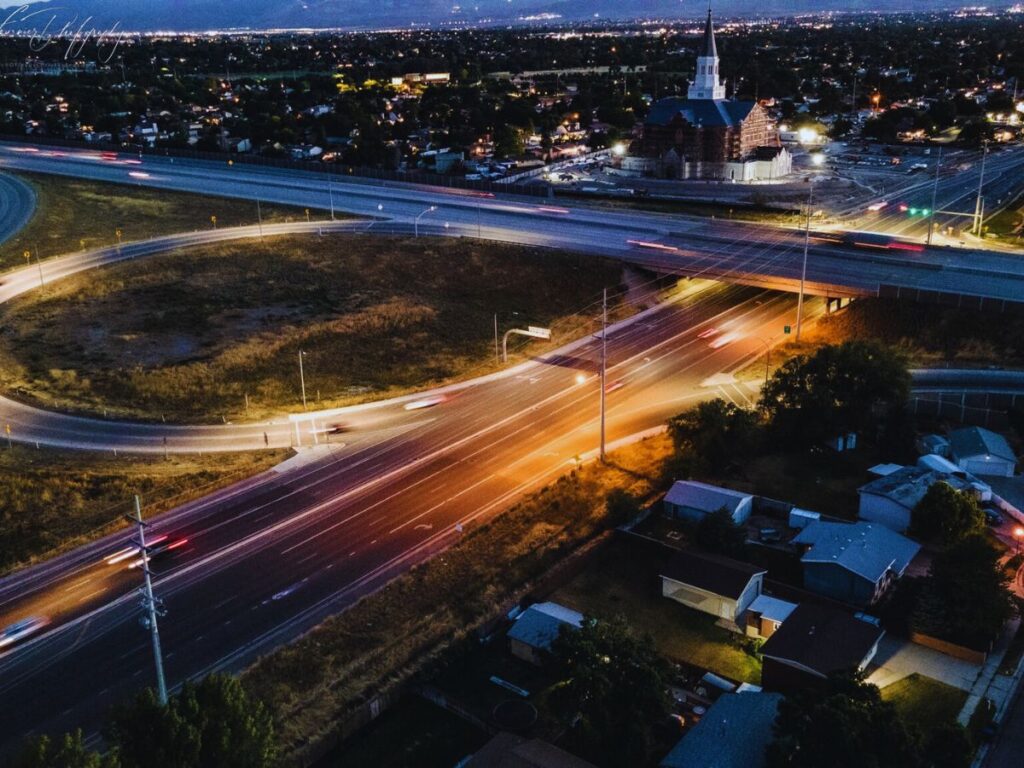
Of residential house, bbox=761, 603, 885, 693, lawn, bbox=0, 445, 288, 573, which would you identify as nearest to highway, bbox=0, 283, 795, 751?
lawn, bbox=0, 445, 288, 573

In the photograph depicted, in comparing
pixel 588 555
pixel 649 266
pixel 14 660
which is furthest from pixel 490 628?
pixel 649 266

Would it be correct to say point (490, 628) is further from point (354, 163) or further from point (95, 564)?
point (354, 163)

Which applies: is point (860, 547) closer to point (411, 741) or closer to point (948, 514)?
point (948, 514)

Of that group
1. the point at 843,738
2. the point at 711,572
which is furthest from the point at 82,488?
the point at 843,738

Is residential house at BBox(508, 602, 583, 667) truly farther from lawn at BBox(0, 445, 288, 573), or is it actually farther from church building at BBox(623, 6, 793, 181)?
church building at BBox(623, 6, 793, 181)

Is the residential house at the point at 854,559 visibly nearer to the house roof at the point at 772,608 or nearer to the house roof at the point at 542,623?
the house roof at the point at 772,608

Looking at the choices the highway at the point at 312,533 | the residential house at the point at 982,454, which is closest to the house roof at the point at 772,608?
the highway at the point at 312,533
